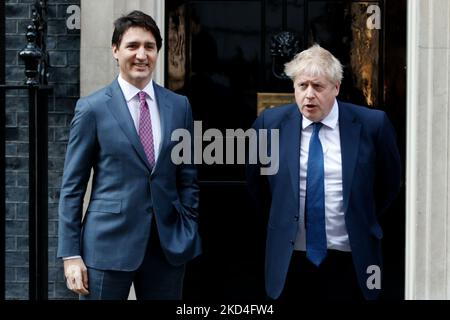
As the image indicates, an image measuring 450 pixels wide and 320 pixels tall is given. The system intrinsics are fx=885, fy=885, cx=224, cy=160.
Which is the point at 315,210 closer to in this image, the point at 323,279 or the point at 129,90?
the point at 323,279

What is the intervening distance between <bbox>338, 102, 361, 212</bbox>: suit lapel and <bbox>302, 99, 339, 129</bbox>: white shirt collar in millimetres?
19

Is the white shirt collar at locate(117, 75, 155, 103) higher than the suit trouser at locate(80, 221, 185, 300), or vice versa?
the white shirt collar at locate(117, 75, 155, 103)

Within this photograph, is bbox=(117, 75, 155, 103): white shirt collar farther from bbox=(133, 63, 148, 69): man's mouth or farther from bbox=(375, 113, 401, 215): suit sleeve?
bbox=(375, 113, 401, 215): suit sleeve

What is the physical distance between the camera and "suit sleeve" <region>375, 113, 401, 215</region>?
395cm

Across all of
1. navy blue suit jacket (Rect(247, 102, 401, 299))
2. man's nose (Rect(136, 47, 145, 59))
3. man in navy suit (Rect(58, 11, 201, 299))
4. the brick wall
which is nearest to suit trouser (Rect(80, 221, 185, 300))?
man in navy suit (Rect(58, 11, 201, 299))

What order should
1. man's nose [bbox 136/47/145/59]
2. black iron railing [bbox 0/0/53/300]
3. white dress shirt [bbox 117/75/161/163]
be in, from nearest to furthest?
1. man's nose [bbox 136/47/145/59]
2. white dress shirt [bbox 117/75/161/163]
3. black iron railing [bbox 0/0/53/300]

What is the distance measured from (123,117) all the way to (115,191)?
12.4 inches

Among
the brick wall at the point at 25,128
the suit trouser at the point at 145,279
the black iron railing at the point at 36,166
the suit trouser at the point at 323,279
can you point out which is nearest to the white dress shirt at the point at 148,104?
the suit trouser at the point at 145,279

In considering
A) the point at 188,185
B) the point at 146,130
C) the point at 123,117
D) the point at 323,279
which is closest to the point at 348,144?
the point at 323,279

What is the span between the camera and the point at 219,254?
225 inches

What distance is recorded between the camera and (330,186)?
12.4 feet
